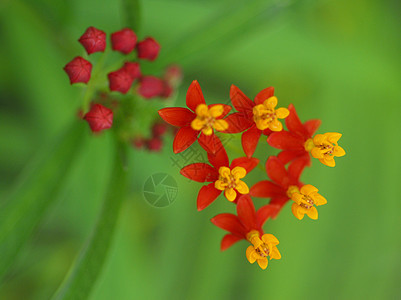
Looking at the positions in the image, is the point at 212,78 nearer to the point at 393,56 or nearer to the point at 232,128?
the point at 393,56

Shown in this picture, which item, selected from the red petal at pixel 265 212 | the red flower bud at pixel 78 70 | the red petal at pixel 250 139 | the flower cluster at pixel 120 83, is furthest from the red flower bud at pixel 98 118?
the red petal at pixel 265 212

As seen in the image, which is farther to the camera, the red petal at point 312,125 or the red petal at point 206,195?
the red petal at point 312,125

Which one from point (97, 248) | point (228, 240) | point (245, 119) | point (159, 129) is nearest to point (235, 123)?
point (245, 119)

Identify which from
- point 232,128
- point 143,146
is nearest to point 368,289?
point 143,146

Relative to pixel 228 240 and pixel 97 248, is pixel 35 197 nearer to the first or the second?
pixel 97 248

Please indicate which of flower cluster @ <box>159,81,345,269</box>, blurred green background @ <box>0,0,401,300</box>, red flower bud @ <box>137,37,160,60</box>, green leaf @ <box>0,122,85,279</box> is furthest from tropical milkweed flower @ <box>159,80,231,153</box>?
blurred green background @ <box>0,0,401,300</box>

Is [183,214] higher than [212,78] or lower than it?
lower

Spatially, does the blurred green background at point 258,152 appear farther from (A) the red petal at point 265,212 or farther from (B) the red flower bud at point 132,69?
(A) the red petal at point 265,212
